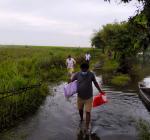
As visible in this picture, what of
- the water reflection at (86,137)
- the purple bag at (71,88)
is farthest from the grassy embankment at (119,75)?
the water reflection at (86,137)

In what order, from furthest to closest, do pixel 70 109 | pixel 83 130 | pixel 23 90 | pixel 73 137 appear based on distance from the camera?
pixel 70 109 → pixel 23 90 → pixel 83 130 → pixel 73 137

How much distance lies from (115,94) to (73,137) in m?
9.13

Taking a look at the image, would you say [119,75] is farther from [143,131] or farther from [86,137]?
[86,137]

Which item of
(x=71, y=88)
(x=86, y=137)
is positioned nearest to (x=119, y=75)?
(x=71, y=88)

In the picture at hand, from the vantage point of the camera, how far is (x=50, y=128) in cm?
1060

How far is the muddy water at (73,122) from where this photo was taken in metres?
9.76

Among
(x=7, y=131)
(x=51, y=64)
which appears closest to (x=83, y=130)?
(x=7, y=131)

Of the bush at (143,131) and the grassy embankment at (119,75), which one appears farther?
the grassy embankment at (119,75)

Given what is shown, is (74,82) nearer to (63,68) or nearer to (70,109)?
(70,109)

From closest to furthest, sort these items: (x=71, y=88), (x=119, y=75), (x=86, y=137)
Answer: (x=86, y=137)
(x=71, y=88)
(x=119, y=75)

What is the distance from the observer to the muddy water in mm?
9758

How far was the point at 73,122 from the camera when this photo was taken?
11430mm

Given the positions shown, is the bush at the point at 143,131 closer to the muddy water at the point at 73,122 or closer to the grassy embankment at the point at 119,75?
the muddy water at the point at 73,122

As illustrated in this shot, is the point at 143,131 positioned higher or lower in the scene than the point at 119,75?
higher
